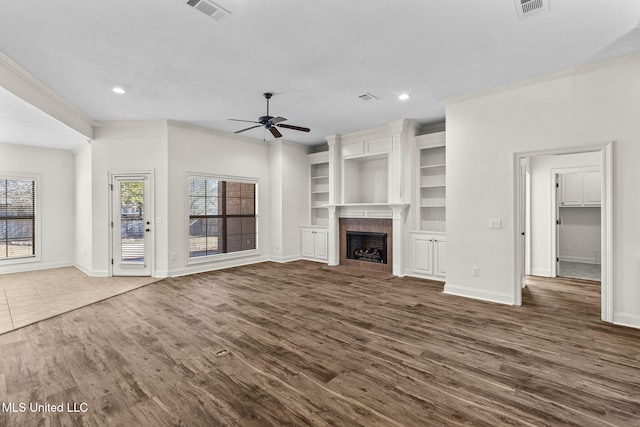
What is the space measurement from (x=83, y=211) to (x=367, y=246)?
6.20m

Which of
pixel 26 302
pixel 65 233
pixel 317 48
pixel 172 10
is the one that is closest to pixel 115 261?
pixel 26 302

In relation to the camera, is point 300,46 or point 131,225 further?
point 131,225

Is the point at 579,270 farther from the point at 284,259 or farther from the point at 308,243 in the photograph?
the point at 284,259

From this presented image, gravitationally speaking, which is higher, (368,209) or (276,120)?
(276,120)

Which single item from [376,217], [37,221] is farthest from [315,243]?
[37,221]

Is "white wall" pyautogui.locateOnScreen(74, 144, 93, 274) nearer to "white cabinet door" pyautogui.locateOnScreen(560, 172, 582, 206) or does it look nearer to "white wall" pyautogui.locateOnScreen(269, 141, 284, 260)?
"white wall" pyautogui.locateOnScreen(269, 141, 284, 260)

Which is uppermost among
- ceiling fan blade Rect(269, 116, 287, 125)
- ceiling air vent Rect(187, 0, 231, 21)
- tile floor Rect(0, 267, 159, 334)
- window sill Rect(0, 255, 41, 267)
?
ceiling air vent Rect(187, 0, 231, 21)

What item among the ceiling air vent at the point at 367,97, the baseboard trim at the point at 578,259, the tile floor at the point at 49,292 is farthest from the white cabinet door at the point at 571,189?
the tile floor at the point at 49,292

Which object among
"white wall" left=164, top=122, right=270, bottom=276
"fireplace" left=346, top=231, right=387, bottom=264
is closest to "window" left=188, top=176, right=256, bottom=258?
"white wall" left=164, top=122, right=270, bottom=276

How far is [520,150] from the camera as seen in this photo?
4.09 m

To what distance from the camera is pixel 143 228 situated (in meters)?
5.92

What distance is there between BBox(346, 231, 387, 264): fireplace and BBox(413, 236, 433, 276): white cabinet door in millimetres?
738

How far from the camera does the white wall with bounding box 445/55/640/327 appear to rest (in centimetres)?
341

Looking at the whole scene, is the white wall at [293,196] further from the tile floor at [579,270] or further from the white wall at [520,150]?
the tile floor at [579,270]
